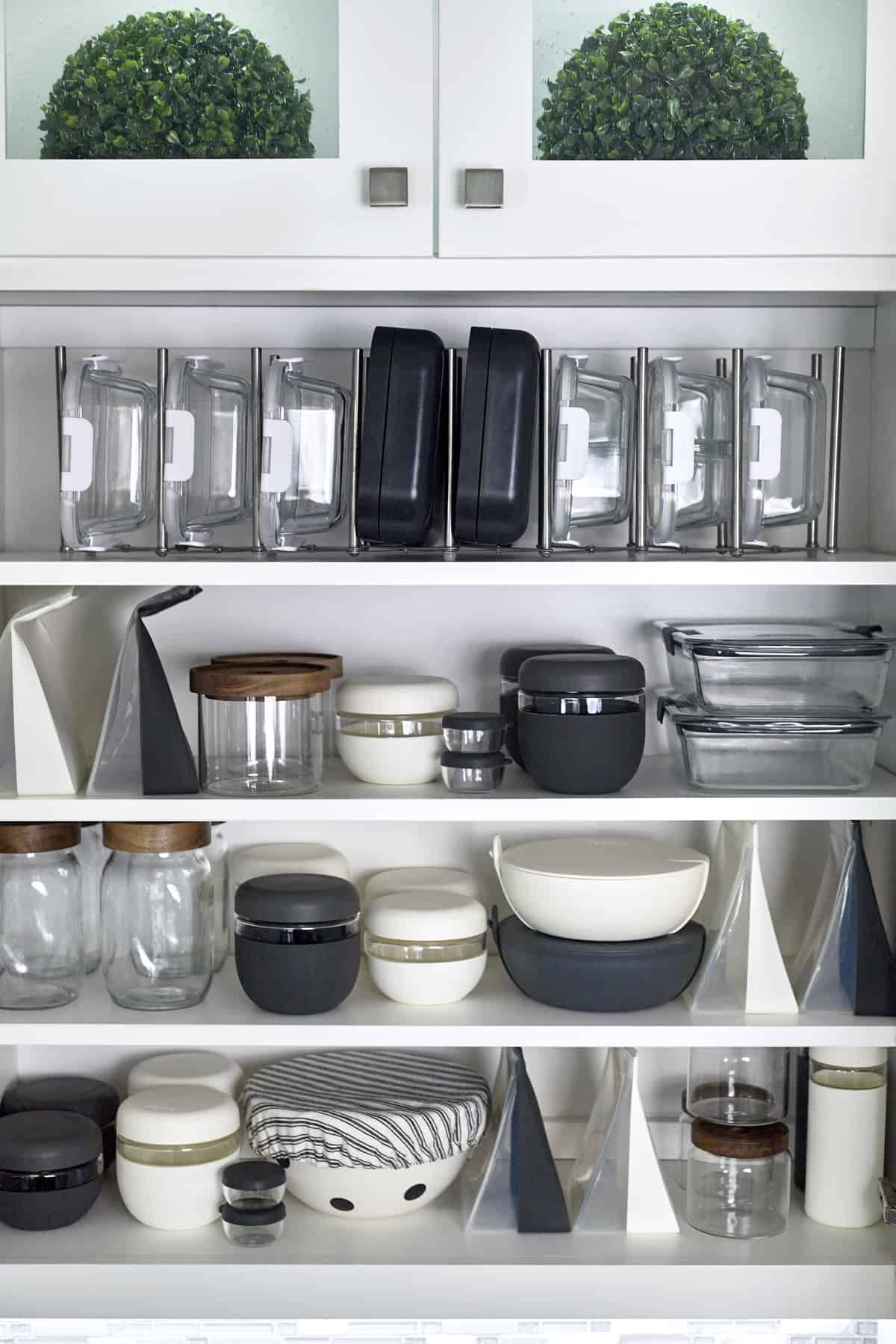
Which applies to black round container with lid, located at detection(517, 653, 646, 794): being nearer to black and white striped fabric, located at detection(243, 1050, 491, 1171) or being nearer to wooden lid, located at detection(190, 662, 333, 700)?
wooden lid, located at detection(190, 662, 333, 700)

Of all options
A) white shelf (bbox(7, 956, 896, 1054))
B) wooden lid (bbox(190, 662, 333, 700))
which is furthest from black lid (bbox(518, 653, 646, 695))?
white shelf (bbox(7, 956, 896, 1054))

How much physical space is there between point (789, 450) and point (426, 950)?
25.2 inches

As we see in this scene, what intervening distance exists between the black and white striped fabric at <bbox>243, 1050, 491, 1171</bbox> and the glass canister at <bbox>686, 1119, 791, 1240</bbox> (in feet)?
0.79

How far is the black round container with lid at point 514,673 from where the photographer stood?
1.57 m

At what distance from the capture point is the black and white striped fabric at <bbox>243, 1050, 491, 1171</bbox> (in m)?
1.50

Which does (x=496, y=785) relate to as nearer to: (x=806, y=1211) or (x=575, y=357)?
(x=575, y=357)

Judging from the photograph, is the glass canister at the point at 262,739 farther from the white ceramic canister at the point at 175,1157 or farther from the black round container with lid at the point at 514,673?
the white ceramic canister at the point at 175,1157

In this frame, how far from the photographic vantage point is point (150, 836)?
149cm

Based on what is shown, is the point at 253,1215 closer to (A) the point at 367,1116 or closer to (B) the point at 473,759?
(A) the point at 367,1116

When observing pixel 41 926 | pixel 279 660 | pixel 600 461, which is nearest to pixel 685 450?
pixel 600 461

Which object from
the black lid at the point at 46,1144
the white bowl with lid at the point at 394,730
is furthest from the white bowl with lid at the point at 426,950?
the black lid at the point at 46,1144

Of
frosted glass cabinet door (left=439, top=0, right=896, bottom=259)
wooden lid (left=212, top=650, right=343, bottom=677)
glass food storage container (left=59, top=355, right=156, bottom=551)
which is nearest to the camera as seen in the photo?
frosted glass cabinet door (left=439, top=0, right=896, bottom=259)

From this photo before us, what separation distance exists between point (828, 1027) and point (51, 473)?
1038 mm

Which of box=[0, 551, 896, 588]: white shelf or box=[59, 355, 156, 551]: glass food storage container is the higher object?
box=[59, 355, 156, 551]: glass food storage container
